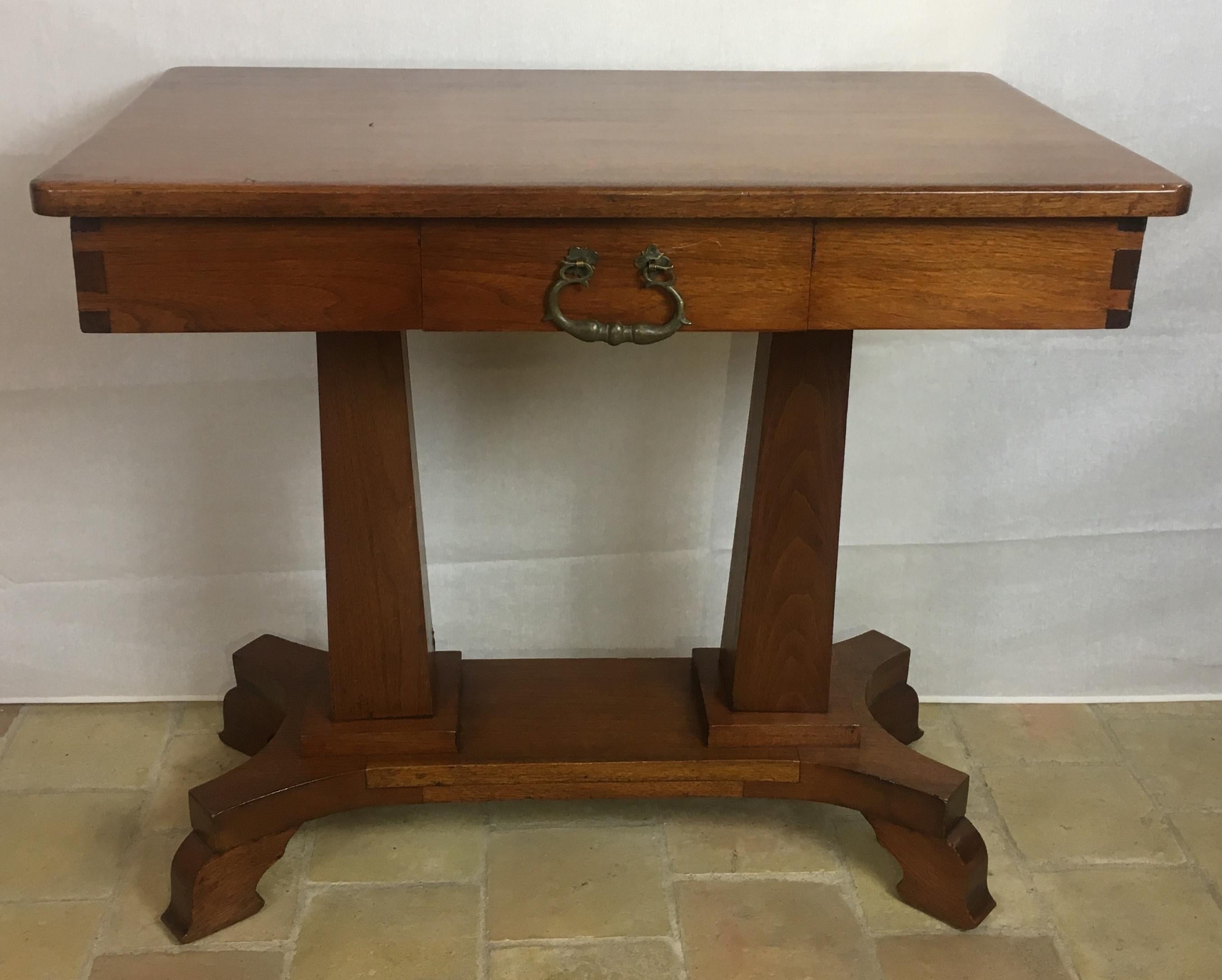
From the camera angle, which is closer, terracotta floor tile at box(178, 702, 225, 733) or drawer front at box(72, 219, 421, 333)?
drawer front at box(72, 219, 421, 333)

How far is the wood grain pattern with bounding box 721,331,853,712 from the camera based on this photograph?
1.62m

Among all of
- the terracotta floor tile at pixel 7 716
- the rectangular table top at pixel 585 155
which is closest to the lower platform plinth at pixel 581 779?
the terracotta floor tile at pixel 7 716

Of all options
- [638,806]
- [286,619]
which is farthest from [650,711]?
[286,619]

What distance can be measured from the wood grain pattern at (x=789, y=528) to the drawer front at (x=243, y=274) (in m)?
0.53

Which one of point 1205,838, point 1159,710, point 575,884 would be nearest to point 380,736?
point 575,884

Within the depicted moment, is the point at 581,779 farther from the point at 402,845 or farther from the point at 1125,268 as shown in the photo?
the point at 1125,268

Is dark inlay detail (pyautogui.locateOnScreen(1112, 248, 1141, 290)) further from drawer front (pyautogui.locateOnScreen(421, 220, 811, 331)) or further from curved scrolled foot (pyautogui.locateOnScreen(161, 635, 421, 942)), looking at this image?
curved scrolled foot (pyautogui.locateOnScreen(161, 635, 421, 942))

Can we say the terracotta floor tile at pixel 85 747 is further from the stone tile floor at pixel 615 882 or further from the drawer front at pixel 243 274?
the drawer front at pixel 243 274

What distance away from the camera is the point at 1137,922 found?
5.86 feet

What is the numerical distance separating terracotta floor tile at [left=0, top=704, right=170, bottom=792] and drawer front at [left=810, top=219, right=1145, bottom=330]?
1.35 meters

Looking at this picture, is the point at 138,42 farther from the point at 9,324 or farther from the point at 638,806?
the point at 638,806

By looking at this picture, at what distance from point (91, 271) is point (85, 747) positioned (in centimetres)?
109

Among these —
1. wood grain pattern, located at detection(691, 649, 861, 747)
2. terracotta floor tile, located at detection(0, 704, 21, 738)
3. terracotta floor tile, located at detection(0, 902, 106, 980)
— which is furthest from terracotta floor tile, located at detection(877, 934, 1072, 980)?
terracotta floor tile, located at detection(0, 704, 21, 738)

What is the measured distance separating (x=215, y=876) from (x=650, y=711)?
0.63 metres
